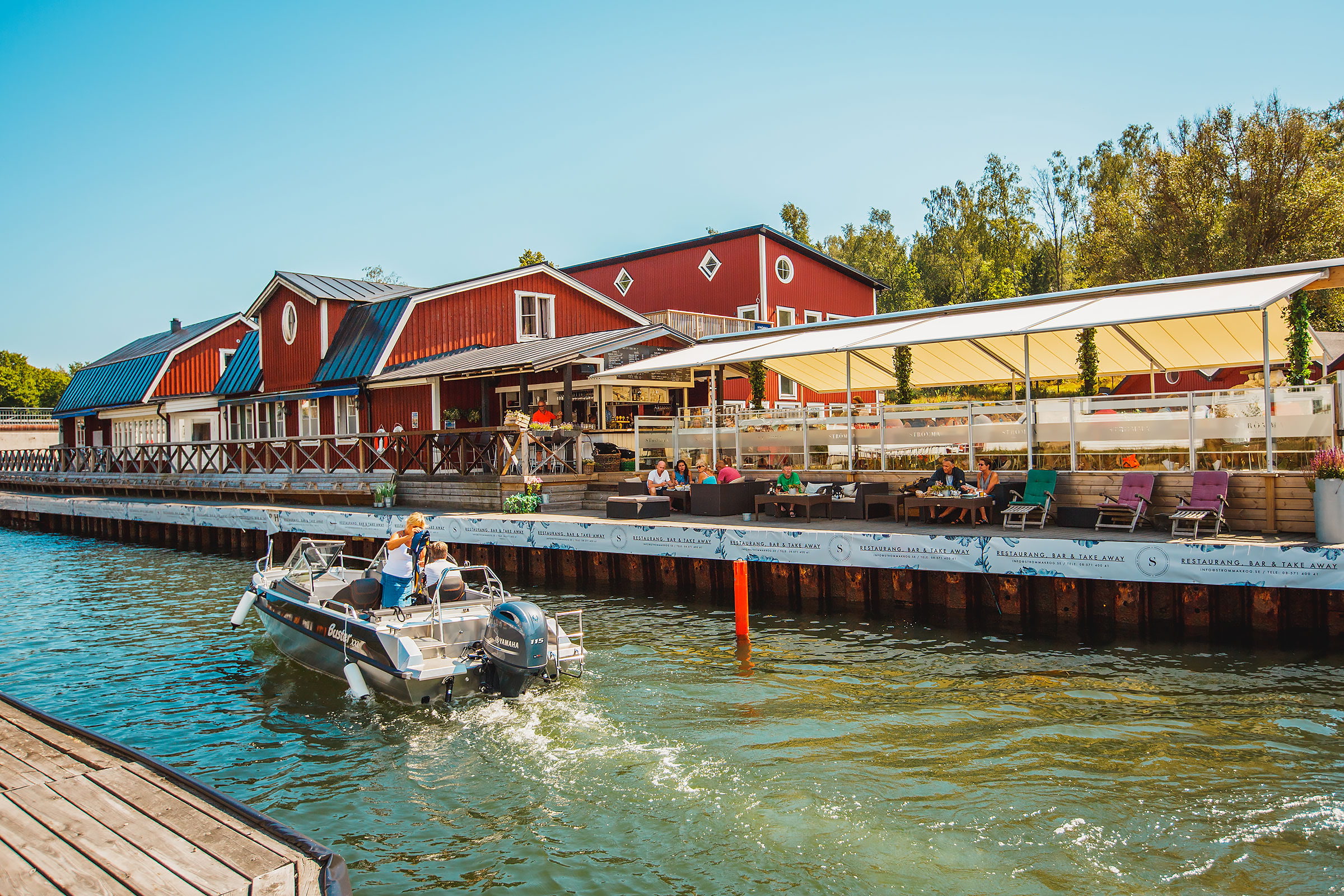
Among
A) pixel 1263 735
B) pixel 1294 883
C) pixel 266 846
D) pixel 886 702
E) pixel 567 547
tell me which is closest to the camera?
pixel 266 846

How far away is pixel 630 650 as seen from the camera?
38.3 ft

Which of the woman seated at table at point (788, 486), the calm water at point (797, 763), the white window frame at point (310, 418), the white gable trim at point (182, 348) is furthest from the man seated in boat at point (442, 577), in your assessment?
the white gable trim at point (182, 348)

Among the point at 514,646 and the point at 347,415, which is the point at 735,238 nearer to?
the point at 347,415

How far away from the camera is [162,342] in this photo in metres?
42.8

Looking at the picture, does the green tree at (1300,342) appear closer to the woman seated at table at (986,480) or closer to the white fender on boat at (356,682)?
the woman seated at table at (986,480)

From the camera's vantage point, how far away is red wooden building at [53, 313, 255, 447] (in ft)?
124

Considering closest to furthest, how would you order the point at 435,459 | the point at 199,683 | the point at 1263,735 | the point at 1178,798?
1. the point at 1178,798
2. the point at 1263,735
3. the point at 199,683
4. the point at 435,459

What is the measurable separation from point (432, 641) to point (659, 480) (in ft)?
30.0

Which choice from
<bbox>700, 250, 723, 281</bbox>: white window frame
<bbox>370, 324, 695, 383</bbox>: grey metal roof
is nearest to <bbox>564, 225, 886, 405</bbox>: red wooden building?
<bbox>700, 250, 723, 281</bbox>: white window frame

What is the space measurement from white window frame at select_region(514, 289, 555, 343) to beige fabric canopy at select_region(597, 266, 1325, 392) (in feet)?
25.1

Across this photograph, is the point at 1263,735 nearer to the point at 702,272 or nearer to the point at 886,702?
the point at 886,702

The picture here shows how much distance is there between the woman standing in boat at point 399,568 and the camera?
34.1 ft

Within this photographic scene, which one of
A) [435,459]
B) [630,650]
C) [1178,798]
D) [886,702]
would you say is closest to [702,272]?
[435,459]

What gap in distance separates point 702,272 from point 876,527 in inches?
823
